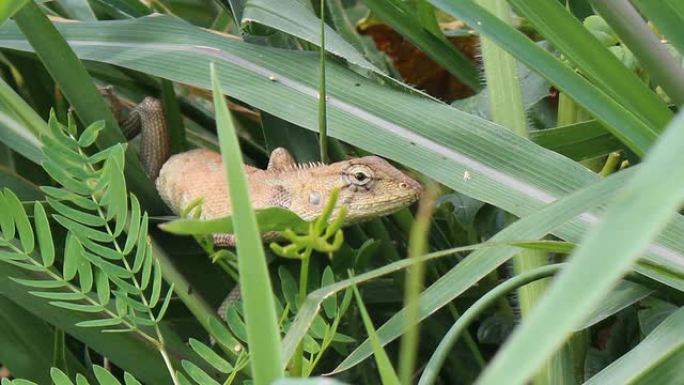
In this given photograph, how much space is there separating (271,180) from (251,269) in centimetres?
149

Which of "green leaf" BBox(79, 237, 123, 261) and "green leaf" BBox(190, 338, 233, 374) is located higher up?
"green leaf" BBox(79, 237, 123, 261)

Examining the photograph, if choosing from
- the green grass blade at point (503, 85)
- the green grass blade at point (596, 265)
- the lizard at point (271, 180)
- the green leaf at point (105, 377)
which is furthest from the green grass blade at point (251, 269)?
the lizard at point (271, 180)

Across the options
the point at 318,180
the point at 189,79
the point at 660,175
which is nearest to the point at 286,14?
the point at 189,79

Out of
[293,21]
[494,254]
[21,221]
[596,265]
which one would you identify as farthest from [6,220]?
[596,265]

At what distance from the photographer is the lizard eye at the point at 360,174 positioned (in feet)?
7.11

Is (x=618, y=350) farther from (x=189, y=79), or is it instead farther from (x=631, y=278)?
(x=189, y=79)

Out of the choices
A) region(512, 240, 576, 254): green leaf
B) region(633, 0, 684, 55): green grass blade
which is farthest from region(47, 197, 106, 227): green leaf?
region(633, 0, 684, 55): green grass blade

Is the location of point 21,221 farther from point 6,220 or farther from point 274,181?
point 274,181

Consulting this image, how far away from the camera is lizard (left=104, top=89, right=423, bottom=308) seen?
2.16 meters

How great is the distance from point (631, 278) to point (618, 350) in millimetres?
400

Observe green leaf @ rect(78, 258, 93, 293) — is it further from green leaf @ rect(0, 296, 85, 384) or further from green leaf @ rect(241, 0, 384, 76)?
green leaf @ rect(241, 0, 384, 76)

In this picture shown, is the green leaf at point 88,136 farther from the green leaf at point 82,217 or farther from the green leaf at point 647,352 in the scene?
the green leaf at point 647,352

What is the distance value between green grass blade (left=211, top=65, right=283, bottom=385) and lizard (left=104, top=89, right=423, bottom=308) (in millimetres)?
1012

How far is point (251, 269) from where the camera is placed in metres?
Answer: 0.89
